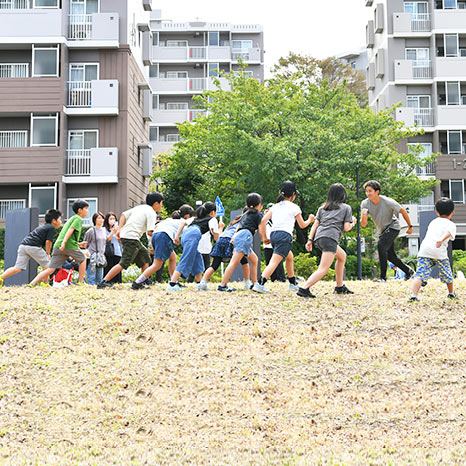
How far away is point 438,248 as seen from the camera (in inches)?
381

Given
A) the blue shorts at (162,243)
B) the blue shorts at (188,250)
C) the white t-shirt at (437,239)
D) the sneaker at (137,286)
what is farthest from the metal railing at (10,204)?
the white t-shirt at (437,239)

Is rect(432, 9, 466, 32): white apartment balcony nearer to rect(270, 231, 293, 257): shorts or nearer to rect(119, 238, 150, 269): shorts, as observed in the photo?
rect(270, 231, 293, 257): shorts

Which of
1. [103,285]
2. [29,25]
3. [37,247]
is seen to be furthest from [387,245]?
[29,25]

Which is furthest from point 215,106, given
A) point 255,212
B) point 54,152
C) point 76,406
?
point 76,406

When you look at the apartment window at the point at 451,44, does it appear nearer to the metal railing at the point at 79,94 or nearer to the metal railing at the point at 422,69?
the metal railing at the point at 422,69

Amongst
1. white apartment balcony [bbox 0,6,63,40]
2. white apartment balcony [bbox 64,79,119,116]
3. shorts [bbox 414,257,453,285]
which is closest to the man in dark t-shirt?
shorts [bbox 414,257,453,285]

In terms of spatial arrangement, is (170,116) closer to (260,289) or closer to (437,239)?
(260,289)

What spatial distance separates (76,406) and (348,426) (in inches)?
106

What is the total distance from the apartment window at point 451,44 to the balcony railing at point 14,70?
72.7 feet

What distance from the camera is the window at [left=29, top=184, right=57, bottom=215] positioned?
2717 centimetres

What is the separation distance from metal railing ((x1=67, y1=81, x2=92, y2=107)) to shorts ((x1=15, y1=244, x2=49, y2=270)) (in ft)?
52.6

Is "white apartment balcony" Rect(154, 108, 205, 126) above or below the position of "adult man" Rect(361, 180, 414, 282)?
above

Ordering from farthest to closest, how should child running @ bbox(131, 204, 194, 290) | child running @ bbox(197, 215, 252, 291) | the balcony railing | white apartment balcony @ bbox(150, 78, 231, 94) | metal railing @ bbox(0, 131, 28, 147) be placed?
1. white apartment balcony @ bbox(150, 78, 231, 94)
2. the balcony railing
3. metal railing @ bbox(0, 131, 28, 147)
4. child running @ bbox(131, 204, 194, 290)
5. child running @ bbox(197, 215, 252, 291)

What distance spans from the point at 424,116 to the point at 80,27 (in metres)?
18.9
